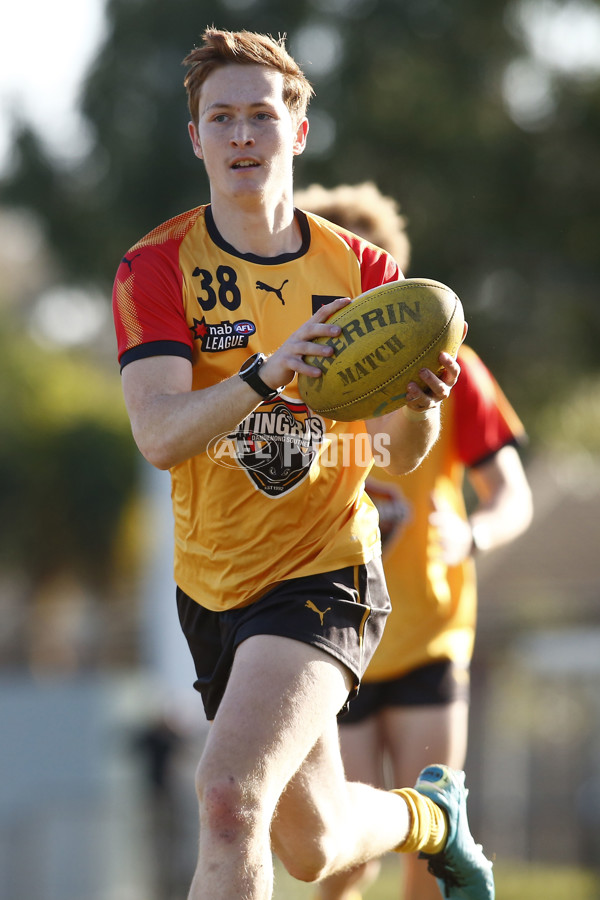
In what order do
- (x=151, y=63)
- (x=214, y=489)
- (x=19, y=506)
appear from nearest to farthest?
(x=214, y=489) < (x=151, y=63) < (x=19, y=506)

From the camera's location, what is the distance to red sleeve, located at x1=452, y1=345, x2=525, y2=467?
5.00 metres

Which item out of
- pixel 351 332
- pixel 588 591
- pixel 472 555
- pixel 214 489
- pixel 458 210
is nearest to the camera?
pixel 351 332

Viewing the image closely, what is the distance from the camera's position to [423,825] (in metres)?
4.02

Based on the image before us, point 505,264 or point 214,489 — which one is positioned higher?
point 505,264

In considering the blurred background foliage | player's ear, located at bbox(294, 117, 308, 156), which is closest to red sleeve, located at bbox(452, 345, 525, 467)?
player's ear, located at bbox(294, 117, 308, 156)

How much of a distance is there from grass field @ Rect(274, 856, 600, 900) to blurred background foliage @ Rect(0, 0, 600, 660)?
521cm

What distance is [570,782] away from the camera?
59.6 ft

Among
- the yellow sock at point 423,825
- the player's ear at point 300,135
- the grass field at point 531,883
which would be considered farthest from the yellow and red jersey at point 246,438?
the grass field at point 531,883

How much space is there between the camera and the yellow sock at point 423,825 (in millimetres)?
4000

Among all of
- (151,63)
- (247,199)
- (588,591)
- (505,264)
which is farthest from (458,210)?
(588,591)

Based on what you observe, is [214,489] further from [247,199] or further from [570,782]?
[570,782]

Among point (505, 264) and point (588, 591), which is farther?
point (588, 591)

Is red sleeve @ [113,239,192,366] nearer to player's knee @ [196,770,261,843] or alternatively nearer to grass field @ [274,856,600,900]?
player's knee @ [196,770,261,843]

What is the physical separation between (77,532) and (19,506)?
5.61ft
